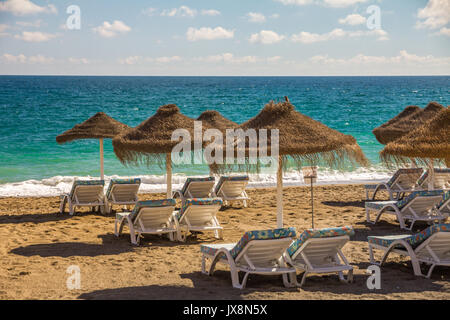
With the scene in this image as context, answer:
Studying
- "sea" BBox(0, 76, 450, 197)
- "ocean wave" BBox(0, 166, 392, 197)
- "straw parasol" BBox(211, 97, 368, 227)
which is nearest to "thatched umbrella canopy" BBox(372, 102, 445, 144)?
"sea" BBox(0, 76, 450, 197)

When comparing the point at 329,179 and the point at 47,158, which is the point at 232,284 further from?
the point at 47,158

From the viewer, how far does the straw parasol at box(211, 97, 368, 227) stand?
6184 millimetres

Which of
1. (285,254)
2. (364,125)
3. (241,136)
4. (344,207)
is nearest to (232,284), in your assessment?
(285,254)

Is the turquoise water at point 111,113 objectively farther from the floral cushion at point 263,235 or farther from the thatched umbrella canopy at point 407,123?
the floral cushion at point 263,235

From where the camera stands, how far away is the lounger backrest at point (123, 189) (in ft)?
33.1

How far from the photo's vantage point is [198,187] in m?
10.7

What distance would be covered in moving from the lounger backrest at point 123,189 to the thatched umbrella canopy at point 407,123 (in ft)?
19.2

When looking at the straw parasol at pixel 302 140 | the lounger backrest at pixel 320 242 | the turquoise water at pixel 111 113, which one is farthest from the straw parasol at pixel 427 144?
the turquoise water at pixel 111 113

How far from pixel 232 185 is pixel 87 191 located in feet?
9.22

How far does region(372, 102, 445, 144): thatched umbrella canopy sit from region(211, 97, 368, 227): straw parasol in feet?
20.1

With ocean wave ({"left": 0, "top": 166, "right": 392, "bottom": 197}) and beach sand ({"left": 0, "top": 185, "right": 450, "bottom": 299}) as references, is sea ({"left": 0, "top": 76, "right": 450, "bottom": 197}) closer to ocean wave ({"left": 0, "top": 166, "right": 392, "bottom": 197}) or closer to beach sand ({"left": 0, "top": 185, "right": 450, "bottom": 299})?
ocean wave ({"left": 0, "top": 166, "right": 392, "bottom": 197})

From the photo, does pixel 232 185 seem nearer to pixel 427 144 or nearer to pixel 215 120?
pixel 215 120

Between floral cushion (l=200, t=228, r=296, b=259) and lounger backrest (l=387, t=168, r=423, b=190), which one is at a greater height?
floral cushion (l=200, t=228, r=296, b=259)

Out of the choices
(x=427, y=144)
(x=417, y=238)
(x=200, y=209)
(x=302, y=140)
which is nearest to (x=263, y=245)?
(x=302, y=140)
